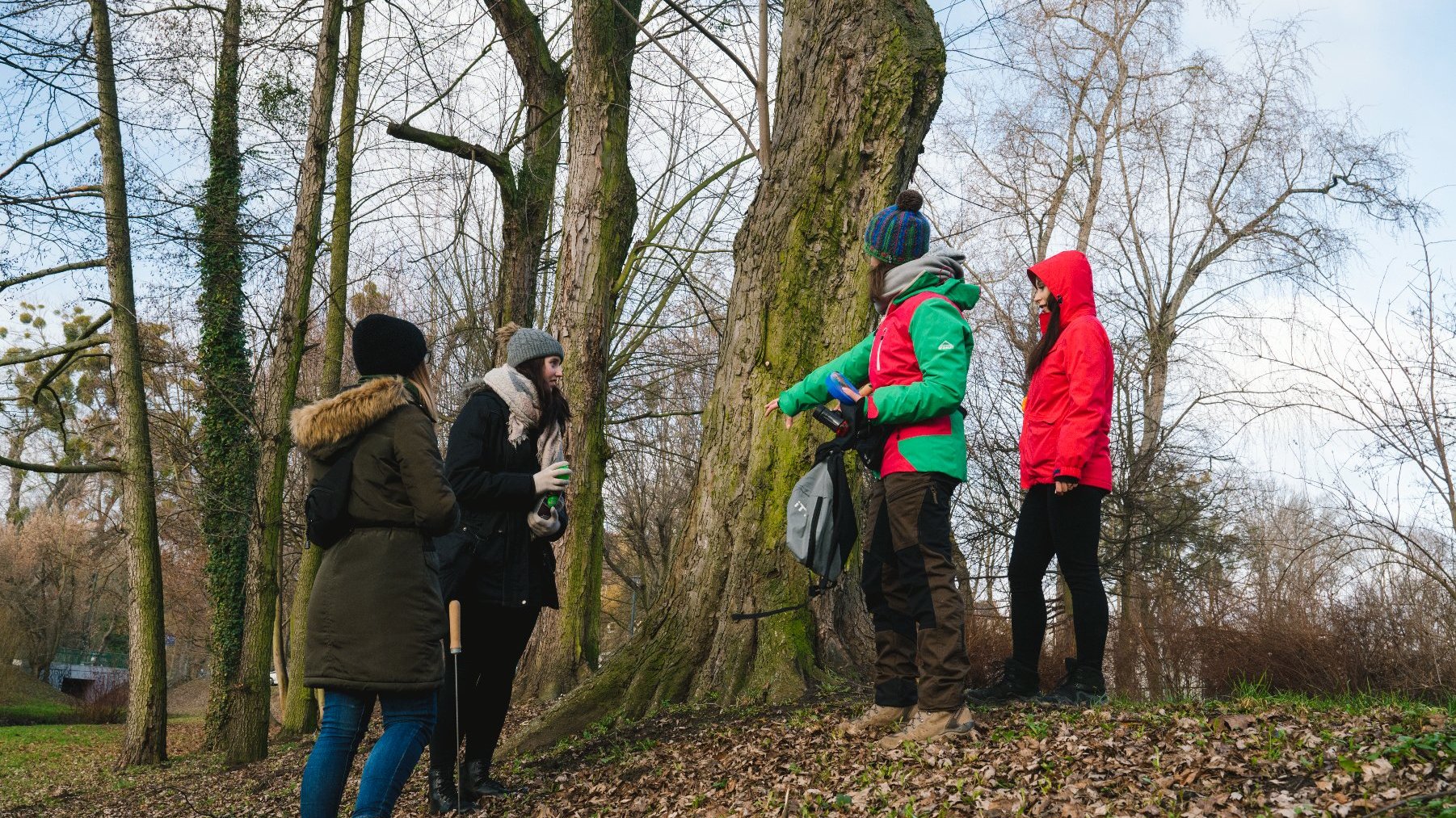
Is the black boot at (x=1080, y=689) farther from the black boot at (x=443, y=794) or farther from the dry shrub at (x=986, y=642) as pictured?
the dry shrub at (x=986, y=642)

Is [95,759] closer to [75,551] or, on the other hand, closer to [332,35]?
[332,35]

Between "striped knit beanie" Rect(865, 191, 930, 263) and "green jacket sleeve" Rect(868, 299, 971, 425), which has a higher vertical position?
"striped knit beanie" Rect(865, 191, 930, 263)

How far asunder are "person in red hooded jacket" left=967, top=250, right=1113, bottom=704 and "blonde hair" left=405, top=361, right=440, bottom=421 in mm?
2435

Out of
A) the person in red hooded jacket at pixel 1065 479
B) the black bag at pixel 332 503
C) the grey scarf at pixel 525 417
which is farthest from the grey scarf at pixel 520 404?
the person in red hooded jacket at pixel 1065 479

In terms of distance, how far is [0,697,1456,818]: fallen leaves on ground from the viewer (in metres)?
2.95

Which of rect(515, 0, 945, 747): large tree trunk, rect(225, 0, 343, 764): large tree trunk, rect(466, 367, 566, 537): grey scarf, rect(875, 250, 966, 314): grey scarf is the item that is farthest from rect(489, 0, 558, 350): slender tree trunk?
rect(875, 250, 966, 314): grey scarf

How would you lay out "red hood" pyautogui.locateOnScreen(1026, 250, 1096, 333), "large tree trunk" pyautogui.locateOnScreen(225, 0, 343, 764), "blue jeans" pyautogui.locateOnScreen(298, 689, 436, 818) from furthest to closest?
"large tree trunk" pyautogui.locateOnScreen(225, 0, 343, 764) → "red hood" pyautogui.locateOnScreen(1026, 250, 1096, 333) → "blue jeans" pyautogui.locateOnScreen(298, 689, 436, 818)

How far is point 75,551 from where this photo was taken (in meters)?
36.3

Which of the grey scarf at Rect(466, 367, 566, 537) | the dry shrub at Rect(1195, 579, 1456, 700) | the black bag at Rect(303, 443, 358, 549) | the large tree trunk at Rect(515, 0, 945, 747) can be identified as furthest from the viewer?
the dry shrub at Rect(1195, 579, 1456, 700)

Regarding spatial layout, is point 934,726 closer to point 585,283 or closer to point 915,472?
point 915,472

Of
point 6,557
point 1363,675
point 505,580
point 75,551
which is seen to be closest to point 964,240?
point 1363,675

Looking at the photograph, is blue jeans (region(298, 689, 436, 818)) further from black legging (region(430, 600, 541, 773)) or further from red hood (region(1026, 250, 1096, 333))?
red hood (region(1026, 250, 1096, 333))

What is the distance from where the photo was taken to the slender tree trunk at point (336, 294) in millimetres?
13055

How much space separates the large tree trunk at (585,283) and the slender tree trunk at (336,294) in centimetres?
441
